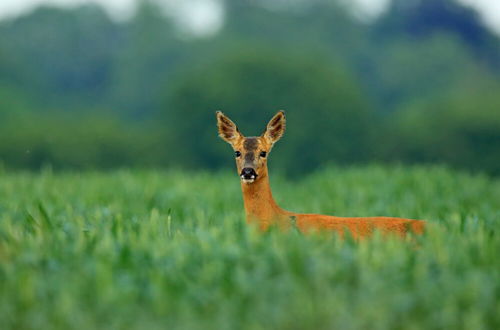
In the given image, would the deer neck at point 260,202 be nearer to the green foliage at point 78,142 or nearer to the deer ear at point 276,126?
the deer ear at point 276,126

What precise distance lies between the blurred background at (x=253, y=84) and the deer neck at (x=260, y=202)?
14639 millimetres

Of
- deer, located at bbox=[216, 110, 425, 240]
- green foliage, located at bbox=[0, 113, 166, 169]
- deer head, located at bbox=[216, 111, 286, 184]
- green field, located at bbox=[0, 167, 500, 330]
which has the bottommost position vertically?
green field, located at bbox=[0, 167, 500, 330]

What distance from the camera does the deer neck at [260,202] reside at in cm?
820

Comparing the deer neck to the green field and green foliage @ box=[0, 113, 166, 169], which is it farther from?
green foliage @ box=[0, 113, 166, 169]

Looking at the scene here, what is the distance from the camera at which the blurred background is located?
3247 cm

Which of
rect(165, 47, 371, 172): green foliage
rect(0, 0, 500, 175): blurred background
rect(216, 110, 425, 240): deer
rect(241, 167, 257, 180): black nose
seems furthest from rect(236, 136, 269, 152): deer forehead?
rect(165, 47, 371, 172): green foliage

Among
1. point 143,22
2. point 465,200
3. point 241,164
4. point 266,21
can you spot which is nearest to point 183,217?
point 241,164

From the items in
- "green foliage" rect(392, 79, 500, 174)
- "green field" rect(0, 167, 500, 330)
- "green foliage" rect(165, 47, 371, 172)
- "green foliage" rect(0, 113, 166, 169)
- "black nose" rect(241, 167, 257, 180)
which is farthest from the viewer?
"green foliage" rect(0, 113, 166, 169)

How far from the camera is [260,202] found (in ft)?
27.0

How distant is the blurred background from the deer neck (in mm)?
14639

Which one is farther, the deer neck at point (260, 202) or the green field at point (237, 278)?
the deer neck at point (260, 202)

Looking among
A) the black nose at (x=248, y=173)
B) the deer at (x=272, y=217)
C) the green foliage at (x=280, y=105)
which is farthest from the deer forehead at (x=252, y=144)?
the green foliage at (x=280, y=105)

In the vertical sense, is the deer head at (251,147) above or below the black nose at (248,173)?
above

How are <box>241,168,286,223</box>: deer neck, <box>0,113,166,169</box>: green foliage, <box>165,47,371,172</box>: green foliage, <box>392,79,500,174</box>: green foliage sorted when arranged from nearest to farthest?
<box>241,168,286,223</box>: deer neck → <box>392,79,500,174</box>: green foliage → <box>165,47,371,172</box>: green foliage → <box>0,113,166,169</box>: green foliage
